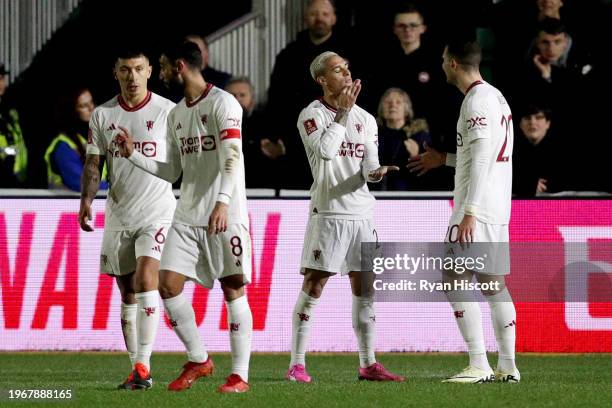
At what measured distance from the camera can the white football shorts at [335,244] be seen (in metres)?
8.52

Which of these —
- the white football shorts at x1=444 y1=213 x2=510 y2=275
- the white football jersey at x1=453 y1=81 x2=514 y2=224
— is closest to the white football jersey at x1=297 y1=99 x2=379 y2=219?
the white football jersey at x1=453 y1=81 x2=514 y2=224

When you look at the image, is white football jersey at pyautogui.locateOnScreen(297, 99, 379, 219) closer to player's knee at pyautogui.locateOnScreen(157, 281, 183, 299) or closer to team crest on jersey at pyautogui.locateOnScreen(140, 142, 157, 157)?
team crest on jersey at pyautogui.locateOnScreen(140, 142, 157, 157)

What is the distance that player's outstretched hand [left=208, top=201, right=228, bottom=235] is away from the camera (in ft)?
23.5

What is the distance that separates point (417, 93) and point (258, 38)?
82.1 inches

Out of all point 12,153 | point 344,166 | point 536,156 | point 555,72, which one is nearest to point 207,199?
point 344,166

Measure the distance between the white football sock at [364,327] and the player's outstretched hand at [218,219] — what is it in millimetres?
1756

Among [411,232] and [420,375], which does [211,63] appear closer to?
[411,232]

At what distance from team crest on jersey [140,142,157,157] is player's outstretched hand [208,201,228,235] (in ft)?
4.18

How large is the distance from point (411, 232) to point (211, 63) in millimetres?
3773

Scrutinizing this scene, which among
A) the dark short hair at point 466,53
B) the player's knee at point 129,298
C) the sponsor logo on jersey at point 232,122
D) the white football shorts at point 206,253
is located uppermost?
the dark short hair at point 466,53

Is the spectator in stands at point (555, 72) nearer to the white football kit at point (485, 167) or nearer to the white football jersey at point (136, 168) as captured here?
the white football kit at point (485, 167)

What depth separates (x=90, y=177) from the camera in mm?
8430

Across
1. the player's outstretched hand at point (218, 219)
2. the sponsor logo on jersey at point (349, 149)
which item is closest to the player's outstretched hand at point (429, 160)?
the sponsor logo on jersey at point (349, 149)

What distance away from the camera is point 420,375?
29.3 feet
